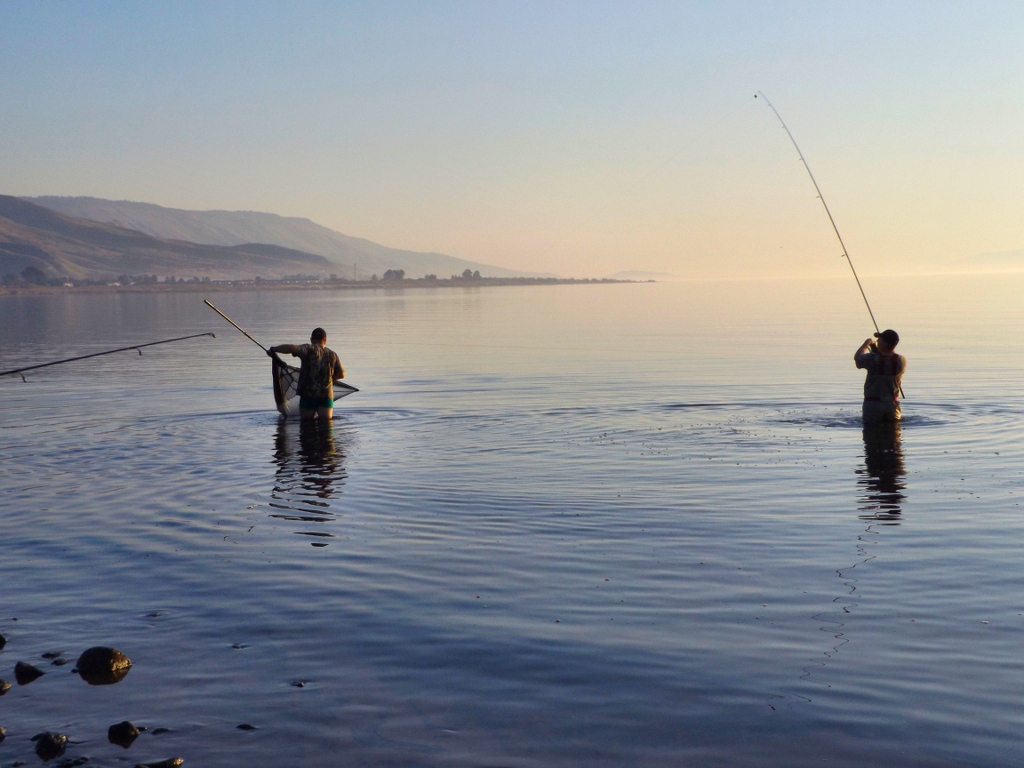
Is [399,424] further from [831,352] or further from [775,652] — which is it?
[831,352]

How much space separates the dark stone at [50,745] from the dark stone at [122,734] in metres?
0.24

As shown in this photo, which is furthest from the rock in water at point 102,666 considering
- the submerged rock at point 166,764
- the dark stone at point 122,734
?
the submerged rock at point 166,764

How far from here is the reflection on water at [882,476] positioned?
→ 1139cm

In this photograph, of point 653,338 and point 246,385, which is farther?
point 653,338

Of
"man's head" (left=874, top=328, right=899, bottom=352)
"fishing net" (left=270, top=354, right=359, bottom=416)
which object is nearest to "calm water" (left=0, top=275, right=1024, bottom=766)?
"fishing net" (left=270, top=354, right=359, bottom=416)

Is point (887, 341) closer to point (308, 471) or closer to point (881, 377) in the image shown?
point (881, 377)

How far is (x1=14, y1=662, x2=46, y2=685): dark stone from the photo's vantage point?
6594 millimetres

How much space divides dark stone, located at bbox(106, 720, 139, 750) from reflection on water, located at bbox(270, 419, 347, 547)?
447 cm

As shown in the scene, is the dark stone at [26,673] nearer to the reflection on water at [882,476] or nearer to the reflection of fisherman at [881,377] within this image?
the reflection on water at [882,476]

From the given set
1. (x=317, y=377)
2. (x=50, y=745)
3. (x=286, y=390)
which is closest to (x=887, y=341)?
(x=317, y=377)

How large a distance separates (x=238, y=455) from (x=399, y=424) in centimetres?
461

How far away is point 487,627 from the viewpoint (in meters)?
7.59

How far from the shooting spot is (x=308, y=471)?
14859 mm

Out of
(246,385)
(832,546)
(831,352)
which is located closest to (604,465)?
(832,546)
